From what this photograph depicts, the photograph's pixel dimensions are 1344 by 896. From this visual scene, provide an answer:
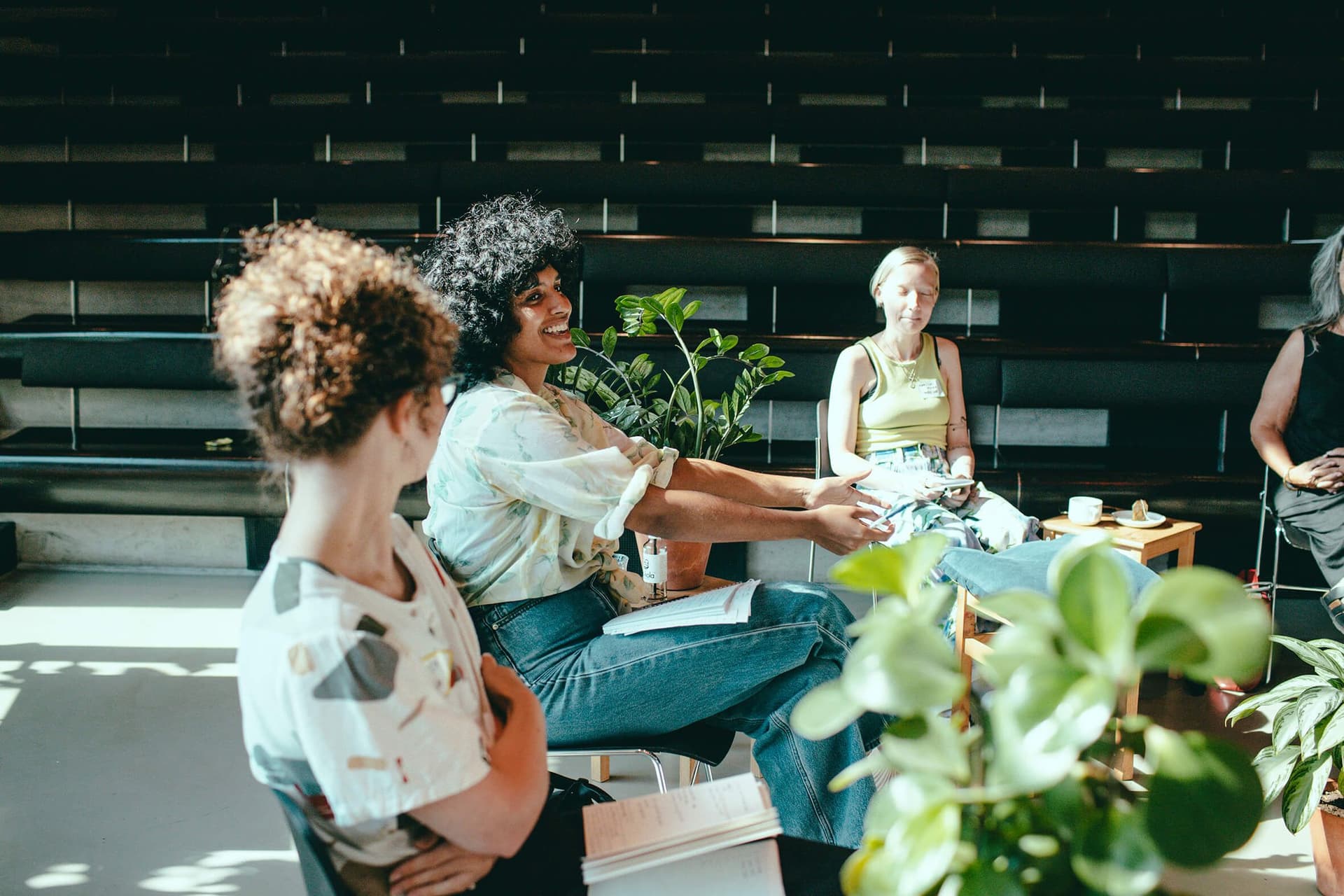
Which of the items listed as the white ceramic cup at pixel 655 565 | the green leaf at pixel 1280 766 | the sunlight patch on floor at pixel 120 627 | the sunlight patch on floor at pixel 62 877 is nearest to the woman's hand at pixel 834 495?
the white ceramic cup at pixel 655 565

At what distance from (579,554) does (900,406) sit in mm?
1750

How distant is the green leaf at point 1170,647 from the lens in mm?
573

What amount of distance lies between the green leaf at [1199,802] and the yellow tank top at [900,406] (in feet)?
8.76

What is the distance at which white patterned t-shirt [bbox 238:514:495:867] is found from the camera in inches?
34.6

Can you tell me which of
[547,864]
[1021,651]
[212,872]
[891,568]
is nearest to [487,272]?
[547,864]

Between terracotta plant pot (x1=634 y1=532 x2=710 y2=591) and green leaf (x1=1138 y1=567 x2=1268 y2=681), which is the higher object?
green leaf (x1=1138 y1=567 x2=1268 y2=681)

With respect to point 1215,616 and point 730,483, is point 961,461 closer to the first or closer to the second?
point 730,483

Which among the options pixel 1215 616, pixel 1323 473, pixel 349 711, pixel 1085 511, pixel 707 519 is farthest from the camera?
pixel 1323 473

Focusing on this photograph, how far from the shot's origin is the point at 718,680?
165 centimetres

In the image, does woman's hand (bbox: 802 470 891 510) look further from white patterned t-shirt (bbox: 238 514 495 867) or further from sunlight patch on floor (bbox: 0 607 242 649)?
sunlight patch on floor (bbox: 0 607 242 649)

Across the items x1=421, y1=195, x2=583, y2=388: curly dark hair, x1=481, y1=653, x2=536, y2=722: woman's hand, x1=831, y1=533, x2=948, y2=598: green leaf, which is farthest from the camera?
x1=421, y1=195, x2=583, y2=388: curly dark hair

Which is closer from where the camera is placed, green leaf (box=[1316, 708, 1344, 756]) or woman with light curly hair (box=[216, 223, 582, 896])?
woman with light curly hair (box=[216, 223, 582, 896])

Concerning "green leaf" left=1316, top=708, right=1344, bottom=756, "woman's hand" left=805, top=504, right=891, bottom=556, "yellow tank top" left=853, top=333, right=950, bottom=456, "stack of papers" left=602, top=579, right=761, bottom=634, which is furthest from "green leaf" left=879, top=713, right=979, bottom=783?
"yellow tank top" left=853, top=333, right=950, bottom=456

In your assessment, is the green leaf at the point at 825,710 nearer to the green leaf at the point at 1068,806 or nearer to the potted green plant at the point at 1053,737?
the potted green plant at the point at 1053,737
